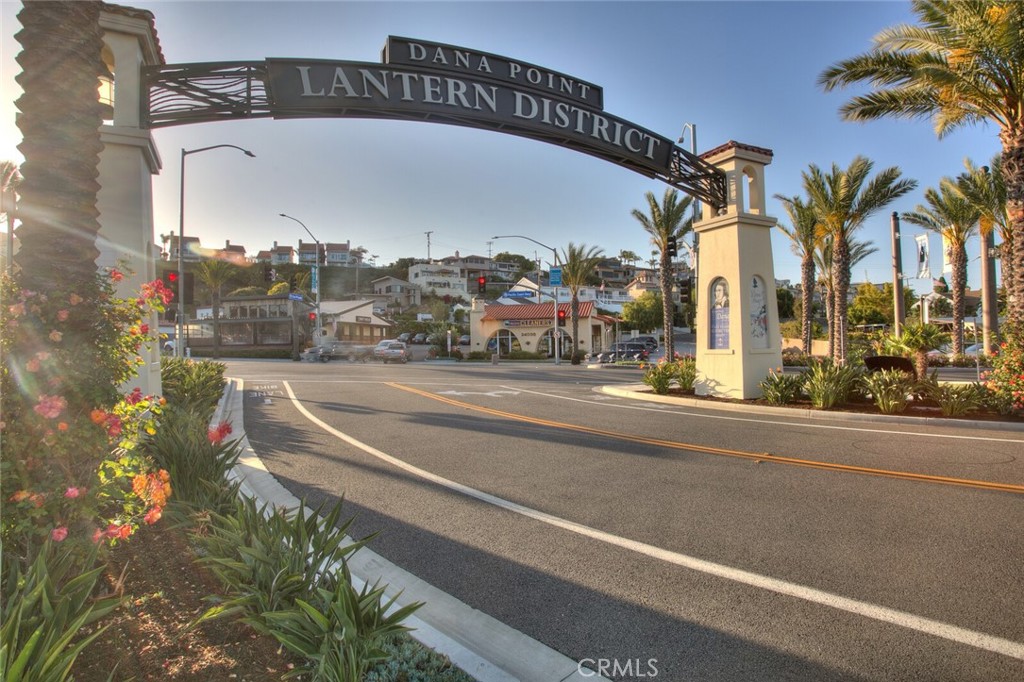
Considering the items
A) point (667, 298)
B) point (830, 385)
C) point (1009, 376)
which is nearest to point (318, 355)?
point (667, 298)

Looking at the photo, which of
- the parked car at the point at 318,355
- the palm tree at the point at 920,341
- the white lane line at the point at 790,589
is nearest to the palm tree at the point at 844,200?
the palm tree at the point at 920,341

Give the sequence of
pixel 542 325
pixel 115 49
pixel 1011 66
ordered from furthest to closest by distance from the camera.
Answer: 1. pixel 542 325
2. pixel 1011 66
3. pixel 115 49

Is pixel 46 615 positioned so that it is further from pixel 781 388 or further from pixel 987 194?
pixel 987 194

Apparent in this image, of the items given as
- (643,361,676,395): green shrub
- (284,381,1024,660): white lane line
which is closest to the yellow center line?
(284,381,1024,660): white lane line

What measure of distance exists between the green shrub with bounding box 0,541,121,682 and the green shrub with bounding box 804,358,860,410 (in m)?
13.0

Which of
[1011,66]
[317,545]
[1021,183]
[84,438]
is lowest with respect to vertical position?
[317,545]

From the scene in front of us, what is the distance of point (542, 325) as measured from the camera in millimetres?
51594

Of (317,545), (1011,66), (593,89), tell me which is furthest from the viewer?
(593,89)

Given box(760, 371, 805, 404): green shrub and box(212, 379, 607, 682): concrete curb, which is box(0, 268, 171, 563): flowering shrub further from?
box(760, 371, 805, 404): green shrub

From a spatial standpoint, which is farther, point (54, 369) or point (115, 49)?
point (115, 49)

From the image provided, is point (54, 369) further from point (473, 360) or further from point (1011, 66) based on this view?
point (473, 360)

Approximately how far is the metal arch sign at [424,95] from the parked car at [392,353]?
3128 centimetres

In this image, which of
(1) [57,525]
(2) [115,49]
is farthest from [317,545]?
(2) [115,49]

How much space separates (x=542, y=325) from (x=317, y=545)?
4837 cm
